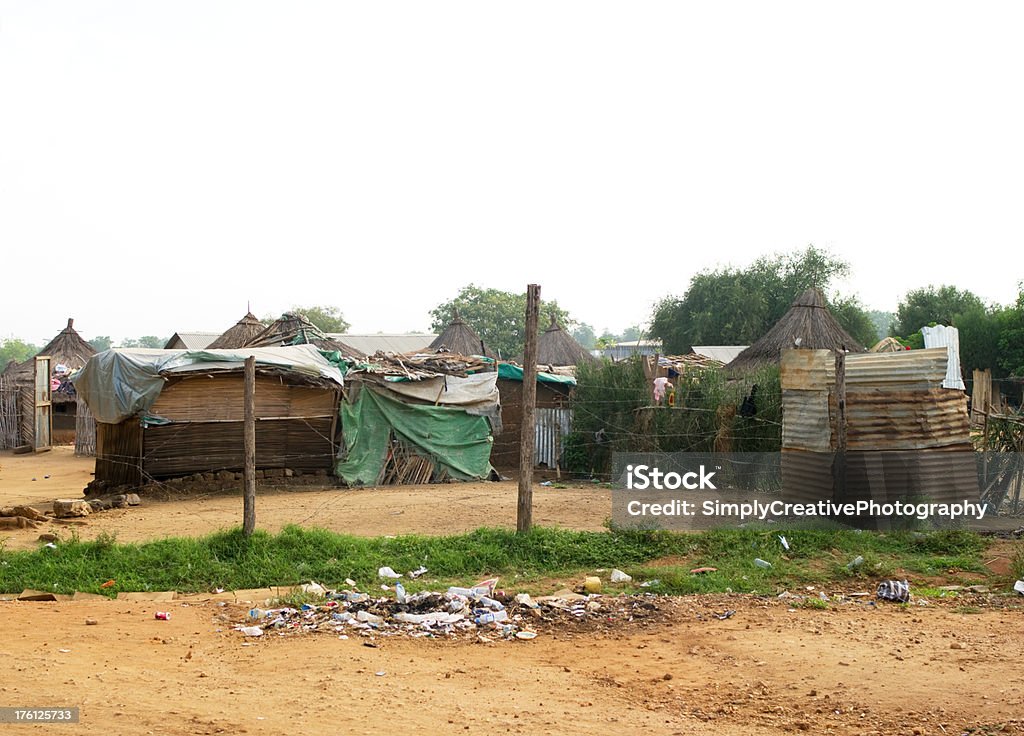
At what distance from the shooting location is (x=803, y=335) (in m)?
24.2

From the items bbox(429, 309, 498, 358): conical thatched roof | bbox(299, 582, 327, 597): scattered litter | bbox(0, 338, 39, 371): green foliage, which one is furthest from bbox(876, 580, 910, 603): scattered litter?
bbox(0, 338, 39, 371): green foliage

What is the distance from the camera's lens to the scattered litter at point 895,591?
772 centimetres

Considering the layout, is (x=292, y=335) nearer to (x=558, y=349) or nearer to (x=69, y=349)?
(x=558, y=349)

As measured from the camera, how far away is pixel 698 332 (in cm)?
3853

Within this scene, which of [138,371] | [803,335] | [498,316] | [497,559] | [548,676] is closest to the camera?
[548,676]

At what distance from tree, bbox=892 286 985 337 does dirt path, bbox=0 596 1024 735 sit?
31.3 m

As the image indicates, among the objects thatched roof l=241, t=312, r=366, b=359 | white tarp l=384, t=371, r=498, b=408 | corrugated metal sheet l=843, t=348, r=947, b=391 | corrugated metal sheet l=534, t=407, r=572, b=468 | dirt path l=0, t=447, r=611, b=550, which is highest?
thatched roof l=241, t=312, r=366, b=359

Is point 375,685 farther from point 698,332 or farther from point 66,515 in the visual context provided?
point 698,332

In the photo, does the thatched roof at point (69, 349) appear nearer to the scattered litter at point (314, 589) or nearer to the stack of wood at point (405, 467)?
the stack of wood at point (405, 467)

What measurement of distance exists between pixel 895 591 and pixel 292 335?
13530 millimetres

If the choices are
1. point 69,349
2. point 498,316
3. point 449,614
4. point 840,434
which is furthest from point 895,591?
point 498,316

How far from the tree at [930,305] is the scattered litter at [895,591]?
29.8 meters

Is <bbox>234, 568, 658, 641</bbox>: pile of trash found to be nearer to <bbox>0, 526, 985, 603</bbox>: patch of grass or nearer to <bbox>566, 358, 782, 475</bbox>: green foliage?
<bbox>0, 526, 985, 603</bbox>: patch of grass

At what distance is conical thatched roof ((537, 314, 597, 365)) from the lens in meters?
30.2
